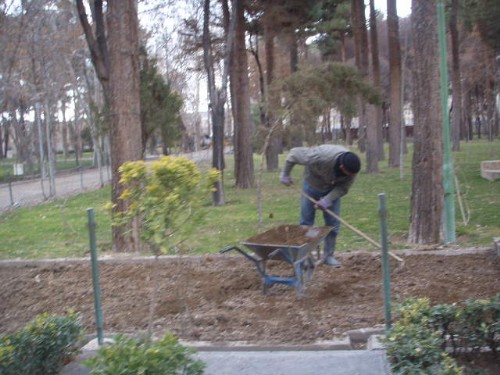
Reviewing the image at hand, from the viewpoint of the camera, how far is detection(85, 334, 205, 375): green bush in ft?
11.7

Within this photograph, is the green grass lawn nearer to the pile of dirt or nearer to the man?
the pile of dirt

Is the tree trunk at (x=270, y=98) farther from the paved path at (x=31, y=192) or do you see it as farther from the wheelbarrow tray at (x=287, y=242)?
the paved path at (x=31, y=192)

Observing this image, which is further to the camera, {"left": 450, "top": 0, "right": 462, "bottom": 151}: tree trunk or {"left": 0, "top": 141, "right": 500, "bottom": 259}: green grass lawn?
{"left": 450, "top": 0, "right": 462, "bottom": 151}: tree trunk

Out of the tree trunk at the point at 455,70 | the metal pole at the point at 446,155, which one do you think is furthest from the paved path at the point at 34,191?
the tree trunk at the point at 455,70

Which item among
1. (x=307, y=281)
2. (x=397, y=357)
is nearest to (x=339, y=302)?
(x=307, y=281)

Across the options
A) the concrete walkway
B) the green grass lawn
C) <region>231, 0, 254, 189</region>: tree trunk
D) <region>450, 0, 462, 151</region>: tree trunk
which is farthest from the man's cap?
<region>450, 0, 462, 151</region>: tree trunk

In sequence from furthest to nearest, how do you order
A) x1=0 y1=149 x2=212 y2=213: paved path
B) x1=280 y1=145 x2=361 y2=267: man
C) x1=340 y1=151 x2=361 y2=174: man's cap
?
x1=0 y1=149 x2=212 y2=213: paved path → x1=280 y1=145 x2=361 y2=267: man → x1=340 y1=151 x2=361 y2=174: man's cap

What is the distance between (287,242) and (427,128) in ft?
10.3

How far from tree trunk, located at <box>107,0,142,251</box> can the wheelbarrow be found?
3.12 m

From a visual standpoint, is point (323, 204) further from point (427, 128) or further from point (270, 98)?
point (270, 98)

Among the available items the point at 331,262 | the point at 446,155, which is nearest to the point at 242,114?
the point at 446,155

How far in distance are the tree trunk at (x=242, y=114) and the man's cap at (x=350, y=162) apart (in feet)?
43.5

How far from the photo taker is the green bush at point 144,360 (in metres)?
3.56

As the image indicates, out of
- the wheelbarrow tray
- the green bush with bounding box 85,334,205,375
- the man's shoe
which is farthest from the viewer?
the man's shoe
